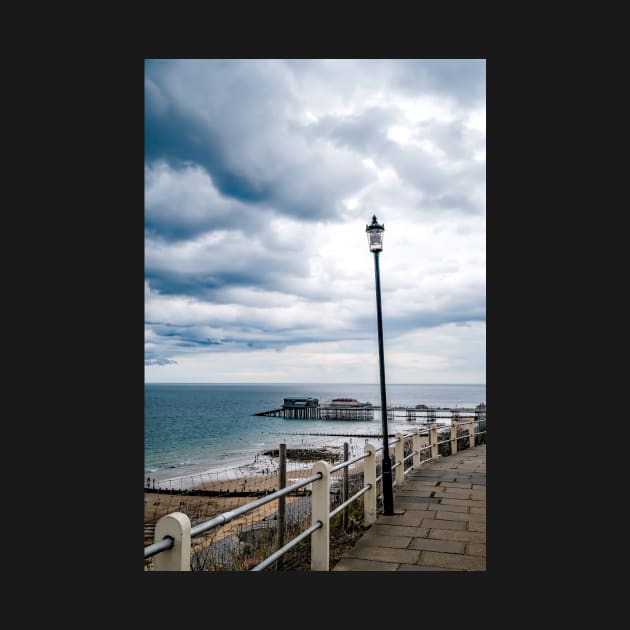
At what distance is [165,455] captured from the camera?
3934 centimetres

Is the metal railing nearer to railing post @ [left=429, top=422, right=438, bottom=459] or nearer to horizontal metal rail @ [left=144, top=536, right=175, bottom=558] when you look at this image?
horizontal metal rail @ [left=144, top=536, right=175, bottom=558]

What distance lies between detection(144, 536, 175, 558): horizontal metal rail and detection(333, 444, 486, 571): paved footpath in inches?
115

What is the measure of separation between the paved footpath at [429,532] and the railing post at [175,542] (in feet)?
9.36

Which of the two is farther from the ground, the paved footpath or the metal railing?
the metal railing

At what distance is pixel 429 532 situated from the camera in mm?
5898

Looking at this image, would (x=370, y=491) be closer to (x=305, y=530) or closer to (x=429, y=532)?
(x=429, y=532)

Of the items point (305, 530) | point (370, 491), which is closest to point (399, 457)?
point (370, 491)

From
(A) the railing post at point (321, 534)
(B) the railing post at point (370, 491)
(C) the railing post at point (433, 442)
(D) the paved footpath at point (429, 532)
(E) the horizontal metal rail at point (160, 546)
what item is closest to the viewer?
(E) the horizontal metal rail at point (160, 546)

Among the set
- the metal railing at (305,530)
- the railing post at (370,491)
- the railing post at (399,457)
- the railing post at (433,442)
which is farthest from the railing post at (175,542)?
the railing post at (433,442)

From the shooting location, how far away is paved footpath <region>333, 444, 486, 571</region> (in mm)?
4859

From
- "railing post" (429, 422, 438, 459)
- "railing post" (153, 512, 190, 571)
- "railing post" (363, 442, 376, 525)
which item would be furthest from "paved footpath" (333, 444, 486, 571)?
"railing post" (153, 512, 190, 571)

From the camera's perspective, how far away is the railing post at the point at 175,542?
89.8 inches

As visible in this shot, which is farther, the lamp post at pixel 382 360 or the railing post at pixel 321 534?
the lamp post at pixel 382 360

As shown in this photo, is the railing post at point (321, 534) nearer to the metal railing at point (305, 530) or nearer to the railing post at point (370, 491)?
the metal railing at point (305, 530)
